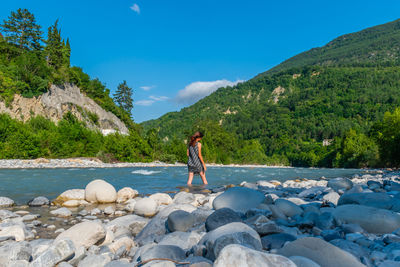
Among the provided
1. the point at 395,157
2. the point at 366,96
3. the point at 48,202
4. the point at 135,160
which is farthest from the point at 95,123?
the point at 366,96

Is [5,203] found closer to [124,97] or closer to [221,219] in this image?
[221,219]

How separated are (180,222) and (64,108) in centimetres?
3380

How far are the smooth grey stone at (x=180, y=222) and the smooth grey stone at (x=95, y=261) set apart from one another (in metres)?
1.11

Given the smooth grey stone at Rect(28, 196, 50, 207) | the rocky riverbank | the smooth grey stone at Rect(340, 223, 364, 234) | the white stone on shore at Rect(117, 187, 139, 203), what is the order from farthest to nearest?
the white stone on shore at Rect(117, 187, 139, 203), the smooth grey stone at Rect(28, 196, 50, 207), the smooth grey stone at Rect(340, 223, 364, 234), the rocky riverbank

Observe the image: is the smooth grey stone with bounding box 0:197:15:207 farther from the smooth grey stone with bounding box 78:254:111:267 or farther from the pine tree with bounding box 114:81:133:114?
the pine tree with bounding box 114:81:133:114

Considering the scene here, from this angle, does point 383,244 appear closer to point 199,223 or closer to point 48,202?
point 199,223

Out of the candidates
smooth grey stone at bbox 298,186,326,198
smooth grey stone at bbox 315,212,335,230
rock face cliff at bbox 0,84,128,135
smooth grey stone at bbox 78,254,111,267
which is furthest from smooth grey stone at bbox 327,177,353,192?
rock face cliff at bbox 0,84,128,135

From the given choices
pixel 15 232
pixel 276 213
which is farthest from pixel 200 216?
pixel 15 232

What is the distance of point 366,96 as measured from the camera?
91.4 metres

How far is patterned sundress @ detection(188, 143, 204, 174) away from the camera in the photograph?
27.1 feet

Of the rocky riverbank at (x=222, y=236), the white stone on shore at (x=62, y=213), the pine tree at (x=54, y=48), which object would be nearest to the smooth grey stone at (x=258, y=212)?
the rocky riverbank at (x=222, y=236)

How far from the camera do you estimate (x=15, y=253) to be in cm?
251

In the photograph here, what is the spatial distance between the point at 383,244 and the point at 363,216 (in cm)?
67

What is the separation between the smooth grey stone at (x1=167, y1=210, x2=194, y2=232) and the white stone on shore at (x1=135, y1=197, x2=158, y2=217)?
5.27ft
